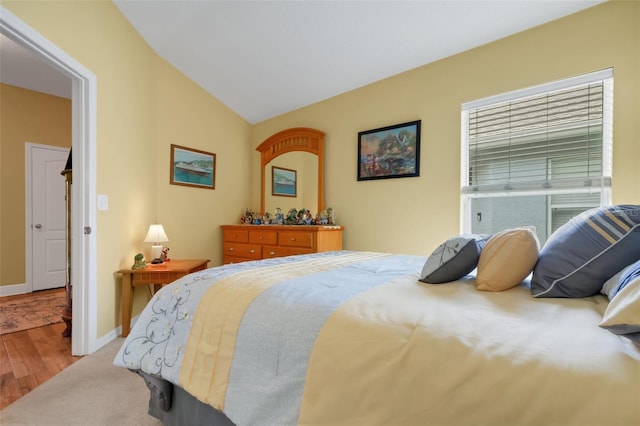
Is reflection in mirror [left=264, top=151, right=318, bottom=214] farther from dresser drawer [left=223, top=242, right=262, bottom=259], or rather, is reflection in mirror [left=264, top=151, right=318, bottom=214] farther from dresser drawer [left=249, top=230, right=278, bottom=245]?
dresser drawer [left=223, top=242, right=262, bottom=259]

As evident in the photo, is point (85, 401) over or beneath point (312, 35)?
beneath

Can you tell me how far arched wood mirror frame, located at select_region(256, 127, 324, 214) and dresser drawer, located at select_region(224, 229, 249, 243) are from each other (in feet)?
1.82

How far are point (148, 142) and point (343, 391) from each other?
3.32 m

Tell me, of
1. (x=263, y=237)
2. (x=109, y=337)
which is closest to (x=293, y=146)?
(x=263, y=237)

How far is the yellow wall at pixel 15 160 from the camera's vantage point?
4.00 m

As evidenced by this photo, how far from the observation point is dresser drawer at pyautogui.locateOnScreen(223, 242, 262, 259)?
379 centimetres

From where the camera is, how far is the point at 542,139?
101 inches

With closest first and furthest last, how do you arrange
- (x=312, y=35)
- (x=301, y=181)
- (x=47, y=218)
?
(x=312, y=35), (x=301, y=181), (x=47, y=218)

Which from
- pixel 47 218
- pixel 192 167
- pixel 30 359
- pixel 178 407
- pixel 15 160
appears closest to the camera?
pixel 178 407

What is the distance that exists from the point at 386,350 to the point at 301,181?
130 inches

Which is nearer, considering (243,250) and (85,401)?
(85,401)

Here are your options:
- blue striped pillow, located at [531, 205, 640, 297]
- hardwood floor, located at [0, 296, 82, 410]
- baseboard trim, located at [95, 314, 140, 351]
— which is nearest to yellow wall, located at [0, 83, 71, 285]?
hardwood floor, located at [0, 296, 82, 410]

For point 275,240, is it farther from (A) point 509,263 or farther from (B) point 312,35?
(A) point 509,263

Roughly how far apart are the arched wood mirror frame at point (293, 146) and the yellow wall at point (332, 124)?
4.4 inches
